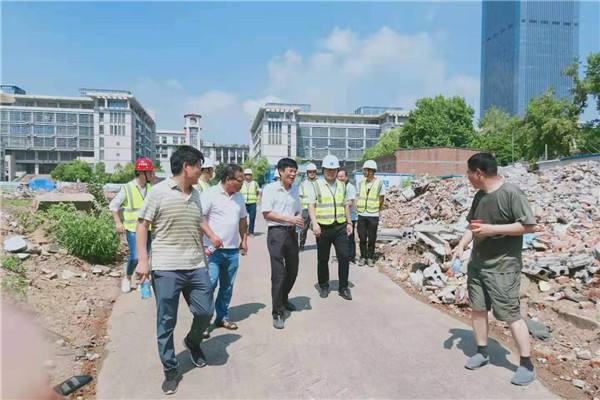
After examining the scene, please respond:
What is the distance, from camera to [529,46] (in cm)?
14050

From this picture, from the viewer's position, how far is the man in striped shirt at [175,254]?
130 inches

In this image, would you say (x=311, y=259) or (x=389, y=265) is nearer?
(x=389, y=265)

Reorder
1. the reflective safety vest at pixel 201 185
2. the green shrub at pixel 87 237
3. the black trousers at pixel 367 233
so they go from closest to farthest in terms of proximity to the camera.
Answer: the green shrub at pixel 87 237 → the reflective safety vest at pixel 201 185 → the black trousers at pixel 367 233

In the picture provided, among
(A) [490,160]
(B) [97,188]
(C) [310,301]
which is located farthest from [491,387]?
(B) [97,188]

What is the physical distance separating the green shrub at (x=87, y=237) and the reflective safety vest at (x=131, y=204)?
1561mm

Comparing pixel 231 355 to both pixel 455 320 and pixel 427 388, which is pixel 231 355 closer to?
pixel 427 388

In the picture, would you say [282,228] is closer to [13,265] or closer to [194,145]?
[13,265]

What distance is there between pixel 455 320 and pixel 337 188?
2292 mm

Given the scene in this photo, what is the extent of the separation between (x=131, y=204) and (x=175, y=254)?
2.57 m

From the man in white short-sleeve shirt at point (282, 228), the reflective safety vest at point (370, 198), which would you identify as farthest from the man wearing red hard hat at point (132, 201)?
the reflective safety vest at point (370, 198)

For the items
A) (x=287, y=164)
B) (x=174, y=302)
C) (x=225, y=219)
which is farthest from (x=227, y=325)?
(x=287, y=164)

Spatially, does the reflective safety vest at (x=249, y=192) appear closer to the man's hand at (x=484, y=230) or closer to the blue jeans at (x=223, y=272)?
the blue jeans at (x=223, y=272)

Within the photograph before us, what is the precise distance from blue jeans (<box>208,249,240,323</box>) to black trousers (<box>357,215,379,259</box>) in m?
3.72

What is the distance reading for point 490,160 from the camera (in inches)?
140
